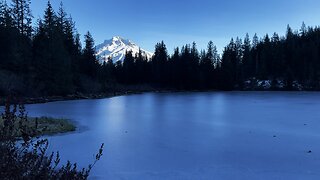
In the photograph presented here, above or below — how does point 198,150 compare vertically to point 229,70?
below

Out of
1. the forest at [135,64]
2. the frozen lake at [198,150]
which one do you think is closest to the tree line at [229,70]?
the forest at [135,64]

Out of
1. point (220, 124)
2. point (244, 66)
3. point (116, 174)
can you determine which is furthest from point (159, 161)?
point (244, 66)

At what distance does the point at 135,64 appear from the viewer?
305ft

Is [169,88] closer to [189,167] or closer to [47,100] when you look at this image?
[47,100]

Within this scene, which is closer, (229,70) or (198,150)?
(198,150)

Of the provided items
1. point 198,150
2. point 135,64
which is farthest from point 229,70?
point 198,150

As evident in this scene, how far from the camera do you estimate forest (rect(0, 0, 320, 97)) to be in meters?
48.2

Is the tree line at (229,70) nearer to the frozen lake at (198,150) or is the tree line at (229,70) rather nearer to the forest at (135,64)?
the forest at (135,64)

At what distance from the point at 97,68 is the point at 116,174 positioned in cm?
6047

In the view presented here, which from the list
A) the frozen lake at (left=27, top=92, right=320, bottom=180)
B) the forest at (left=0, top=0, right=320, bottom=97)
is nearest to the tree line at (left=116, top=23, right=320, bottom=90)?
the forest at (left=0, top=0, right=320, bottom=97)

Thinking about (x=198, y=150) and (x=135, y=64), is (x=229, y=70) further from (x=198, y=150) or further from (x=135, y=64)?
(x=198, y=150)

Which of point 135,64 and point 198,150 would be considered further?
point 135,64

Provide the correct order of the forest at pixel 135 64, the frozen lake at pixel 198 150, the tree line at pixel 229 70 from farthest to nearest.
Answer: the tree line at pixel 229 70 < the forest at pixel 135 64 < the frozen lake at pixel 198 150

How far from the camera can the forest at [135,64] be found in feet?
158
